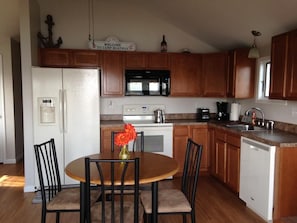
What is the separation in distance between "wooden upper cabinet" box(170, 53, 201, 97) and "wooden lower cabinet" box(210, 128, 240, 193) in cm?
85

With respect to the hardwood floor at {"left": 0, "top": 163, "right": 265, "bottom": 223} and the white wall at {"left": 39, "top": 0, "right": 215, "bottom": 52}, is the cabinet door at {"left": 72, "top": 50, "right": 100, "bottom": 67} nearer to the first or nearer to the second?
the white wall at {"left": 39, "top": 0, "right": 215, "bottom": 52}

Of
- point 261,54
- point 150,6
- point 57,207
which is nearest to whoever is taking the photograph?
point 57,207

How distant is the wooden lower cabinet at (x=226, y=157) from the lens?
337cm

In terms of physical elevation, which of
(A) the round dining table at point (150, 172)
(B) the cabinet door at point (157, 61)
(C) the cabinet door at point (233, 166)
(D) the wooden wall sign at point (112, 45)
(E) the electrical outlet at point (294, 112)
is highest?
(D) the wooden wall sign at point (112, 45)

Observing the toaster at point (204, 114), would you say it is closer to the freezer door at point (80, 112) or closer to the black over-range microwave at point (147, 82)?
the black over-range microwave at point (147, 82)

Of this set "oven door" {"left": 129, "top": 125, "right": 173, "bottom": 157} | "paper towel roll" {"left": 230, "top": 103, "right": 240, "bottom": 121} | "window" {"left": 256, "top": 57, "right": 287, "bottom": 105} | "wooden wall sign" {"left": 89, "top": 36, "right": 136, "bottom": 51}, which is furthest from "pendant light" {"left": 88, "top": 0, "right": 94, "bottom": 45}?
"window" {"left": 256, "top": 57, "right": 287, "bottom": 105}

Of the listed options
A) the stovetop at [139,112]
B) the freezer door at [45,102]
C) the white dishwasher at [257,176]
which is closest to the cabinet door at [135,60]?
the stovetop at [139,112]

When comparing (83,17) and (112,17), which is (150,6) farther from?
(83,17)

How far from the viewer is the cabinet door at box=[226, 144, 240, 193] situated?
334 cm

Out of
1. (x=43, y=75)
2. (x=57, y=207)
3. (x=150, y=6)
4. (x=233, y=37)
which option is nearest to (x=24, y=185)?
(x=43, y=75)

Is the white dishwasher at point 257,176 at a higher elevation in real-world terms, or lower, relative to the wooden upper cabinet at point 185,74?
lower

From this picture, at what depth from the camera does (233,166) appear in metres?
3.45

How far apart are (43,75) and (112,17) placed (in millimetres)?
1722

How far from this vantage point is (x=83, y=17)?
4473 millimetres
